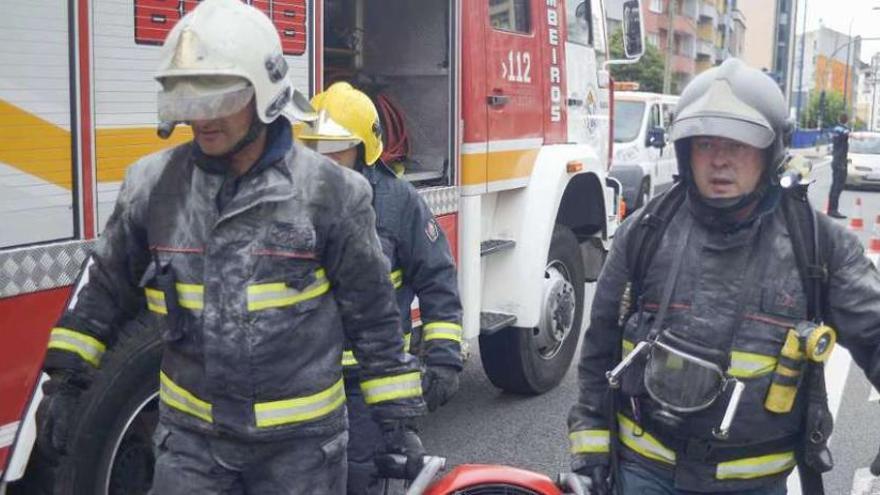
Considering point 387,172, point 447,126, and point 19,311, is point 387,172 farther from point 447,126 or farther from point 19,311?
point 447,126

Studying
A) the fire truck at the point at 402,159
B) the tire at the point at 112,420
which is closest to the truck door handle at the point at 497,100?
the fire truck at the point at 402,159

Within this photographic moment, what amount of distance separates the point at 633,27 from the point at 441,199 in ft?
8.59

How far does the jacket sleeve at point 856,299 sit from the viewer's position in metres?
2.45

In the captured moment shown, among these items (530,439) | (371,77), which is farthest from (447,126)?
(530,439)

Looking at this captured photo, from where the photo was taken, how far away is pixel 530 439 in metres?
5.74

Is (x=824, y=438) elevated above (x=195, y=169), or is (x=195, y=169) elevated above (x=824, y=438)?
(x=195, y=169)

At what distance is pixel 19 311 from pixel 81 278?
0.70 ft

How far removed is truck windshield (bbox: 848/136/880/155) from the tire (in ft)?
79.5

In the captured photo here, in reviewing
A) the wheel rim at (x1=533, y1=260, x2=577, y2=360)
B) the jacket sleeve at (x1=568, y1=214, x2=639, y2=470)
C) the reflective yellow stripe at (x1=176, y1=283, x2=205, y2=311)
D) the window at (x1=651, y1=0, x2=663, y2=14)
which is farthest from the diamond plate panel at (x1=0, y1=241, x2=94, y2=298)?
the window at (x1=651, y1=0, x2=663, y2=14)

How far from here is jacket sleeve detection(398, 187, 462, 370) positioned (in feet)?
11.0

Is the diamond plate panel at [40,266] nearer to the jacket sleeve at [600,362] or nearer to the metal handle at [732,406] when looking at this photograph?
the jacket sleeve at [600,362]

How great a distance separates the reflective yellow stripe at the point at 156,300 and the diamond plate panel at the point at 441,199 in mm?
2443

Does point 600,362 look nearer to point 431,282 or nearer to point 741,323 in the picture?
point 741,323

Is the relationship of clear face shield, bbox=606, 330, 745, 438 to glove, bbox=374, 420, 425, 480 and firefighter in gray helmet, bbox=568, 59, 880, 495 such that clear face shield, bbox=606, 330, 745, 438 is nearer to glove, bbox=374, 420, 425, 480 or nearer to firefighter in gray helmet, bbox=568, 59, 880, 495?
firefighter in gray helmet, bbox=568, 59, 880, 495
